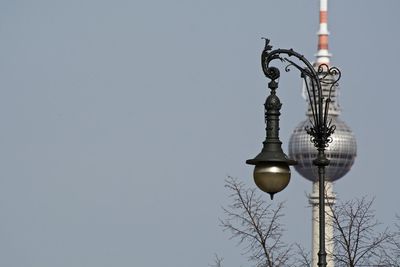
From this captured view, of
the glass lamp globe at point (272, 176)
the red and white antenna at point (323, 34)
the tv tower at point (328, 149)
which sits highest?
the red and white antenna at point (323, 34)

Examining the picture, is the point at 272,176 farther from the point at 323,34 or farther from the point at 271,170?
the point at 323,34

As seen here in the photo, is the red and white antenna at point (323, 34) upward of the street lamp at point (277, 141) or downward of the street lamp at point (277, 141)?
upward

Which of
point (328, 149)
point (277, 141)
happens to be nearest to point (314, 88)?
→ point (277, 141)

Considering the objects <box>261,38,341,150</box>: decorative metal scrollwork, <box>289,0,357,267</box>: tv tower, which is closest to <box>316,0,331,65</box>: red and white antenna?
<box>289,0,357,267</box>: tv tower

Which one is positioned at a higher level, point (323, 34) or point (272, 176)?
point (323, 34)

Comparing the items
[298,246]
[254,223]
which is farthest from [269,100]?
[298,246]

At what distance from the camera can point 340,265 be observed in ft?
93.1

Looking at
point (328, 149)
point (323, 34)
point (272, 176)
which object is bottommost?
Result: point (272, 176)

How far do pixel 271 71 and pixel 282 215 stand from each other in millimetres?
12684

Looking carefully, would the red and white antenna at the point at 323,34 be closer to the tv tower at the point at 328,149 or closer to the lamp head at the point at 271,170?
the tv tower at the point at 328,149

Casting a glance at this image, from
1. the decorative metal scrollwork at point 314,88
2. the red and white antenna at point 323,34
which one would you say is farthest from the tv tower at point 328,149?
the decorative metal scrollwork at point 314,88

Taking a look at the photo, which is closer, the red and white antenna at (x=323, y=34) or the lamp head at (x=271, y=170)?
the lamp head at (x=271, y=170)

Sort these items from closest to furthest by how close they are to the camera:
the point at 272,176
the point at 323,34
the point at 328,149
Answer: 1. the point at 272,176
2. the point at 328,149
3. the point at 323,34

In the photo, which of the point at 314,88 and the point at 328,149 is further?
the point at 328,149
